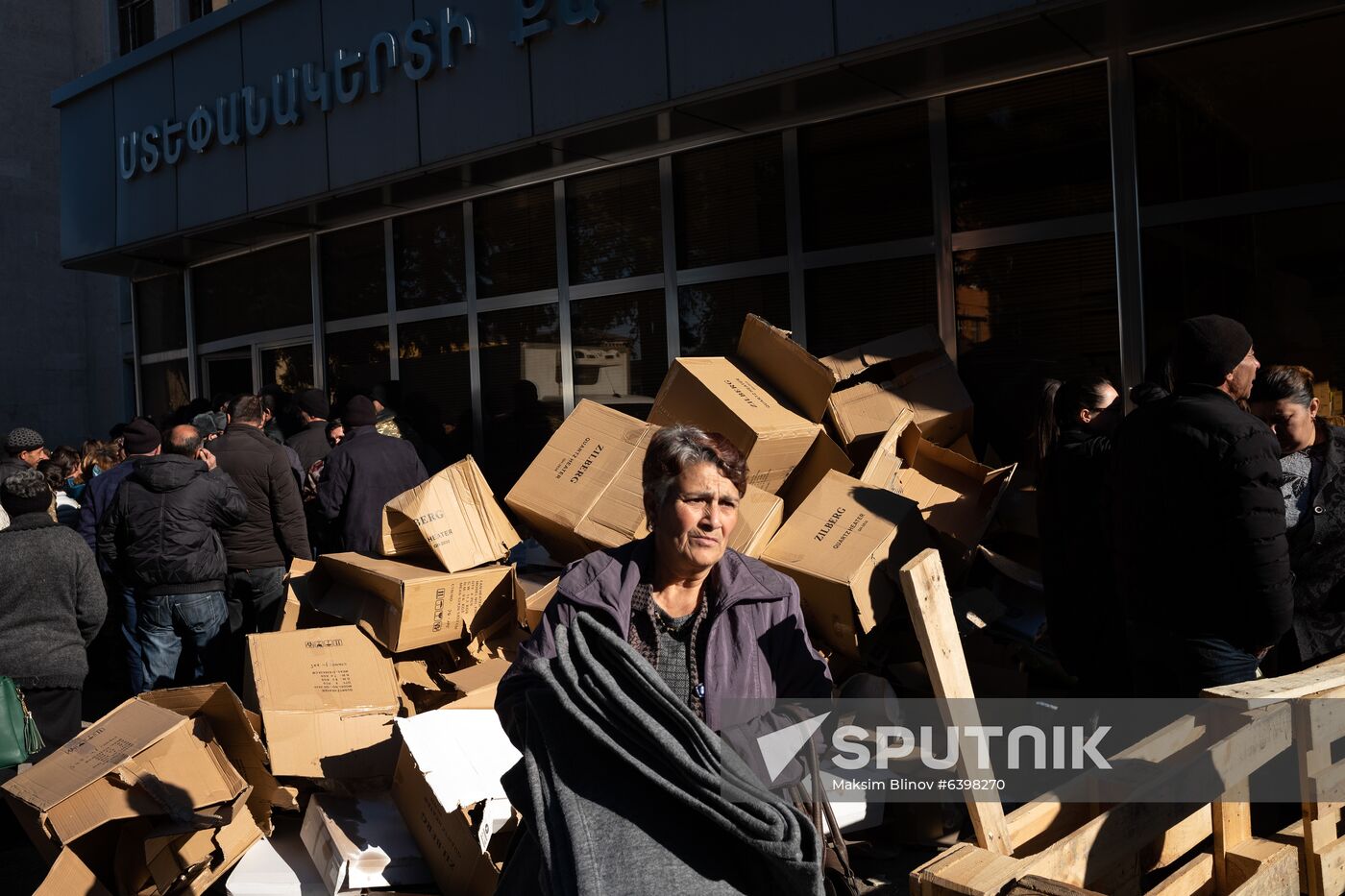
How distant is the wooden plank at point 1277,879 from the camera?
2203 mm

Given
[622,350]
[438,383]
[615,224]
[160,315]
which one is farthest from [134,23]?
[622,350]

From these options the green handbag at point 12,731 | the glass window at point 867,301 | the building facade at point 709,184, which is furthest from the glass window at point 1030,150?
the green handbag at point 12,731

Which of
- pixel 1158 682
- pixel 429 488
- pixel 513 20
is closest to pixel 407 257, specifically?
pixel 513 20

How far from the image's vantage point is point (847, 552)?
479cm

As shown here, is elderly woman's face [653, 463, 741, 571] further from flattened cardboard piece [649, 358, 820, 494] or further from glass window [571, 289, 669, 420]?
glass window [571, 289, 669, 420]

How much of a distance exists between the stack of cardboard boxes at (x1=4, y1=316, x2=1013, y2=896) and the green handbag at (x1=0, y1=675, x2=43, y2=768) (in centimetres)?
24

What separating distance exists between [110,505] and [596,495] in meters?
2.84

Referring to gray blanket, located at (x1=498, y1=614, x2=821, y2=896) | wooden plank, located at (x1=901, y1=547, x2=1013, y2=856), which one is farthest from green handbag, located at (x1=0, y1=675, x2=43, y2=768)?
wooden plank, located at (x1=901, y1=547, x2=1013, y2=856)

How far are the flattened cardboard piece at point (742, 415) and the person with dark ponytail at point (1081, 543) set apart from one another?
1239 millimetres

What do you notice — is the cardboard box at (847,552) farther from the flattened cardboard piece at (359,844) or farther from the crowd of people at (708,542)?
the flattened cardboard piece at (359,844)

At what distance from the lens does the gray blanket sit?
1919mm

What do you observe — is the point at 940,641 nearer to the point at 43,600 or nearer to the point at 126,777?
the point at 126,777

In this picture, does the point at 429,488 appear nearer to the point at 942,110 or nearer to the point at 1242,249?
the point at 942,110

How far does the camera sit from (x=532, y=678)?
2.29 metres
